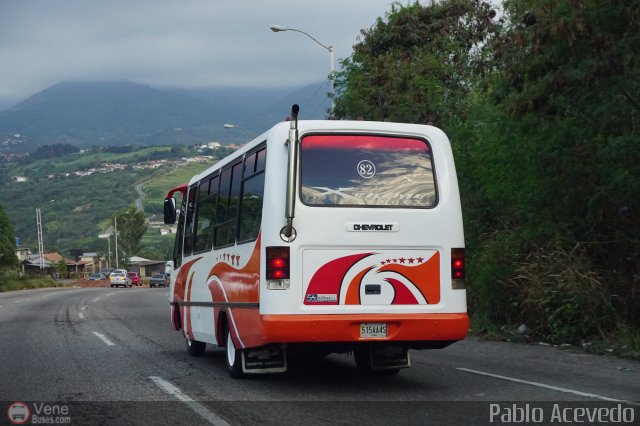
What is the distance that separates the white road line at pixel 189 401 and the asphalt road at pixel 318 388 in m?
0.01

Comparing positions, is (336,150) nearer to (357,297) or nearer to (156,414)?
(357,297)

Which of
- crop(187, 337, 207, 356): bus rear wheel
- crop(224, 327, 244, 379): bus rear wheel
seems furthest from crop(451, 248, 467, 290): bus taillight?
crop(187, 337, 207, 356): bus rear wheel

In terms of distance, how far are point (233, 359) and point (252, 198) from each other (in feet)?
6.58

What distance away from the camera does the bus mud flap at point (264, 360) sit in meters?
9.65

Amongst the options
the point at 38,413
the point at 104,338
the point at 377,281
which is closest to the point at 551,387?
the point at 377,281

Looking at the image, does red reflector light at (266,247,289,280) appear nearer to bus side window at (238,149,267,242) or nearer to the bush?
bus side window at (238,149,267,242)

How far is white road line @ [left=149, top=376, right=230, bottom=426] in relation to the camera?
748cm

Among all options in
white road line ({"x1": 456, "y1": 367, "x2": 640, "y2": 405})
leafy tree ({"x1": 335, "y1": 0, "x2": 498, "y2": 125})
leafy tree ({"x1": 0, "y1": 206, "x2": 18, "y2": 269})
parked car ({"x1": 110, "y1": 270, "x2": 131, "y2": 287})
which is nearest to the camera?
white road line ({"x1": 456, "y1": 367, "x2": 640, "y2": 405})

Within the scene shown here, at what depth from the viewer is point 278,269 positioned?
8766mm

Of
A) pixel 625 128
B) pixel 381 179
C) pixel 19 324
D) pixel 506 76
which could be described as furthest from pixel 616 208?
pixel 19 324

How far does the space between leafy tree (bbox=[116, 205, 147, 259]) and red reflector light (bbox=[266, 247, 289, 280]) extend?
13212 centimetres

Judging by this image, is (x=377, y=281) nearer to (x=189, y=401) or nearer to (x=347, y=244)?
(x=347, y=244)

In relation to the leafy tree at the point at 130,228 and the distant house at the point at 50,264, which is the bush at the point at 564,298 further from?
the leafy tree at the point at 130,228

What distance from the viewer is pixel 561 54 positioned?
12.9 metres
